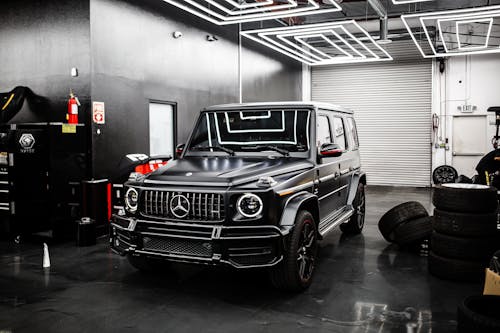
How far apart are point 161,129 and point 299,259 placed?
5.29 meters

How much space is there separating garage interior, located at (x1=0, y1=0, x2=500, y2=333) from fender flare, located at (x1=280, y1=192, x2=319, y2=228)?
2.34 feet

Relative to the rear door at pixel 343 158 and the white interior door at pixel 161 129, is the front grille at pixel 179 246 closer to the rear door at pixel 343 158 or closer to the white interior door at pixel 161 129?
the rear door at pixel 343 158

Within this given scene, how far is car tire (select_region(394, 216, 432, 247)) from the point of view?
569cm

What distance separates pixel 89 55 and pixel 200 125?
280 cm

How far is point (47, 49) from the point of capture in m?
7.38

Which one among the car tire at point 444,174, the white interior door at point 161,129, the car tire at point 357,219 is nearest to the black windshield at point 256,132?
the car tire at point 357,219

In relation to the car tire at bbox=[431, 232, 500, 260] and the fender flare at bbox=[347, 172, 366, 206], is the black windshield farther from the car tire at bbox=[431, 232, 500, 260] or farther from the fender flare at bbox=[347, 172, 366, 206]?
the fender flare at bbox=[347, 172, 366, 206]

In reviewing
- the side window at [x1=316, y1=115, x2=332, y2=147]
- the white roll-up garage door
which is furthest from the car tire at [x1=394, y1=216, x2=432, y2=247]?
the white roll-up garage door

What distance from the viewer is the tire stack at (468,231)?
451cm

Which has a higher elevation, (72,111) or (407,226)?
(72,111)

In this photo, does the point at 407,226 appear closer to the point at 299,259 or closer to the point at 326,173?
the point at 326,173

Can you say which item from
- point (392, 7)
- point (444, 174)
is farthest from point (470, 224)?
point (444, 174)

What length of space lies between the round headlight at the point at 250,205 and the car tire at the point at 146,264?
4.49 ft

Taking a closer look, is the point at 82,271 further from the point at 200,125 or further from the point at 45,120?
the point at 45,120
